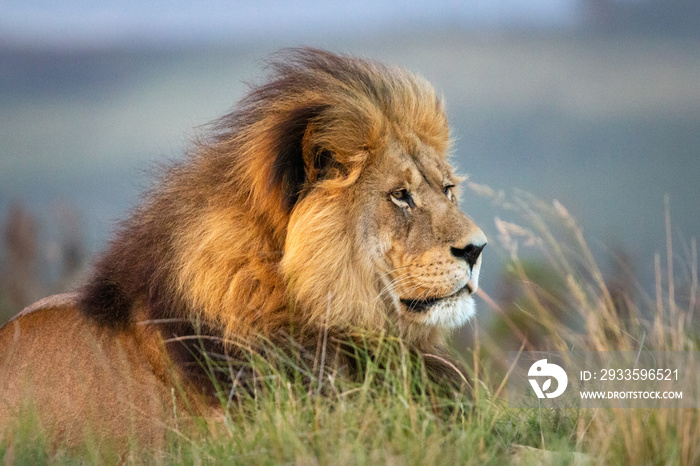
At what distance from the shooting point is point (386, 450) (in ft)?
11.8

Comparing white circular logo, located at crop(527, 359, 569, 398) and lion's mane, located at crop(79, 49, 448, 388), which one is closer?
lion's mane, located at crop(79, 49, 448, 388)

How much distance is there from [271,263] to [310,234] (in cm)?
26

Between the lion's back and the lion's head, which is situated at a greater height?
the lion's head

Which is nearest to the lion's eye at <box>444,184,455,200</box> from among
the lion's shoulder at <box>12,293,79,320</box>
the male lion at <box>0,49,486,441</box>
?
the male lion at <box>0,49,486,441</box>

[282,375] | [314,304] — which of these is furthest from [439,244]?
[282,375]

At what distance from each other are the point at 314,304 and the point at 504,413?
1.28 meters

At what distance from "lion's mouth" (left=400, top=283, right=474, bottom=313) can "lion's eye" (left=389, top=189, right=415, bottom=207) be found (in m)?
0.51

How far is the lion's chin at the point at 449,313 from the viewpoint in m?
4.51

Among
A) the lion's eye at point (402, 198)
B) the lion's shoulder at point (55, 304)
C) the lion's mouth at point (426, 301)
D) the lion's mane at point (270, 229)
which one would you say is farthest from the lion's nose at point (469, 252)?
the lion's shoulder at point (55, 304)

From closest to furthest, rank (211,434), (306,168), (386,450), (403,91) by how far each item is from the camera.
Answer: (386,450) → (211,434) → (306,168) → (403,91)

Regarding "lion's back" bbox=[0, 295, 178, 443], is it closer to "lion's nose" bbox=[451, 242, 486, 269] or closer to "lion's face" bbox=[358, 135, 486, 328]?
"lion's face" bbox=[358, 135, 486, 328]

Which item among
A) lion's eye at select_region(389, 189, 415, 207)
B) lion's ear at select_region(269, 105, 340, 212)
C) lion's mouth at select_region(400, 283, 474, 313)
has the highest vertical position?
lion's ear at select_region(269, 105, 340, 212)

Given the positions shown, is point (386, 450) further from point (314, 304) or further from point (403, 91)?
point (403, 91)

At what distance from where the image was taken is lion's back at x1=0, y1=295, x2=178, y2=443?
15.0 feet
